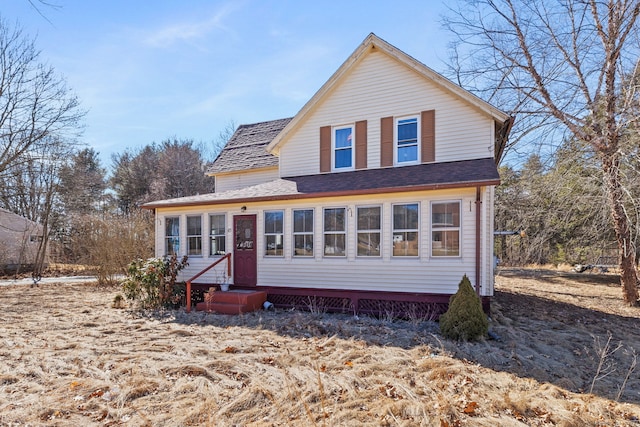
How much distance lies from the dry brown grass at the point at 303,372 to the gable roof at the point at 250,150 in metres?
7.36

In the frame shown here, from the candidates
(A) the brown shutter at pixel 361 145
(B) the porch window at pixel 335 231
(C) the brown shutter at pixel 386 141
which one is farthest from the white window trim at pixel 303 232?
(C) the brown shutter at pixel 386 141

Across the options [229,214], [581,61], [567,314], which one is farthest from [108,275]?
[581,61]

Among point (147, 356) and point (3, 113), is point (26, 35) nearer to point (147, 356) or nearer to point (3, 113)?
point (3, 113)

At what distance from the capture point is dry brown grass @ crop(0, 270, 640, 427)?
416 cm

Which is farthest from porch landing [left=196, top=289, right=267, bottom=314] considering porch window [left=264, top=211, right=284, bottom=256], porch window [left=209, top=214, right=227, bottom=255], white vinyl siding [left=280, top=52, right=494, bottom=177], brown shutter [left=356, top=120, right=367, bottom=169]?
brown shutter [left=356, top=120, right=367, bottom=169]

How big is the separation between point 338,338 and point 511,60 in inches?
419

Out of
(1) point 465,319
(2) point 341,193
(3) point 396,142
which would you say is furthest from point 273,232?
(1) point 465,319

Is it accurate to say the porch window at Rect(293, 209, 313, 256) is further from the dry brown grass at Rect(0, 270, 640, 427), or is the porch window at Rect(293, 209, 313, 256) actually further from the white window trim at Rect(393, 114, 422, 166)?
the white window trim at Rect(393, 114, 422, 166)

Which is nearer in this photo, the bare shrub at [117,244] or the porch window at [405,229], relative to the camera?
the porch window at [405,229]

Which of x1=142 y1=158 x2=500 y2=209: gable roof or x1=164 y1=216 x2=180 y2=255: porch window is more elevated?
x1=142 y1=158 x2=500 y2=209: gable roof

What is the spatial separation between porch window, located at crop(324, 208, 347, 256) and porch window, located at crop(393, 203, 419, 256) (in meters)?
1.32

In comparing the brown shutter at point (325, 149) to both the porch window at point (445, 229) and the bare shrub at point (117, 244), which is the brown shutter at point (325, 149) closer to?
the porch window at point (445, 229)

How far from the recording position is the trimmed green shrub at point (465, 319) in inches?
277

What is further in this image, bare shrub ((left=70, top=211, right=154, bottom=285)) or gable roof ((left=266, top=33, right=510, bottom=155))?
bare shrub ((left=70, top=211, right=154, bottom=285))
